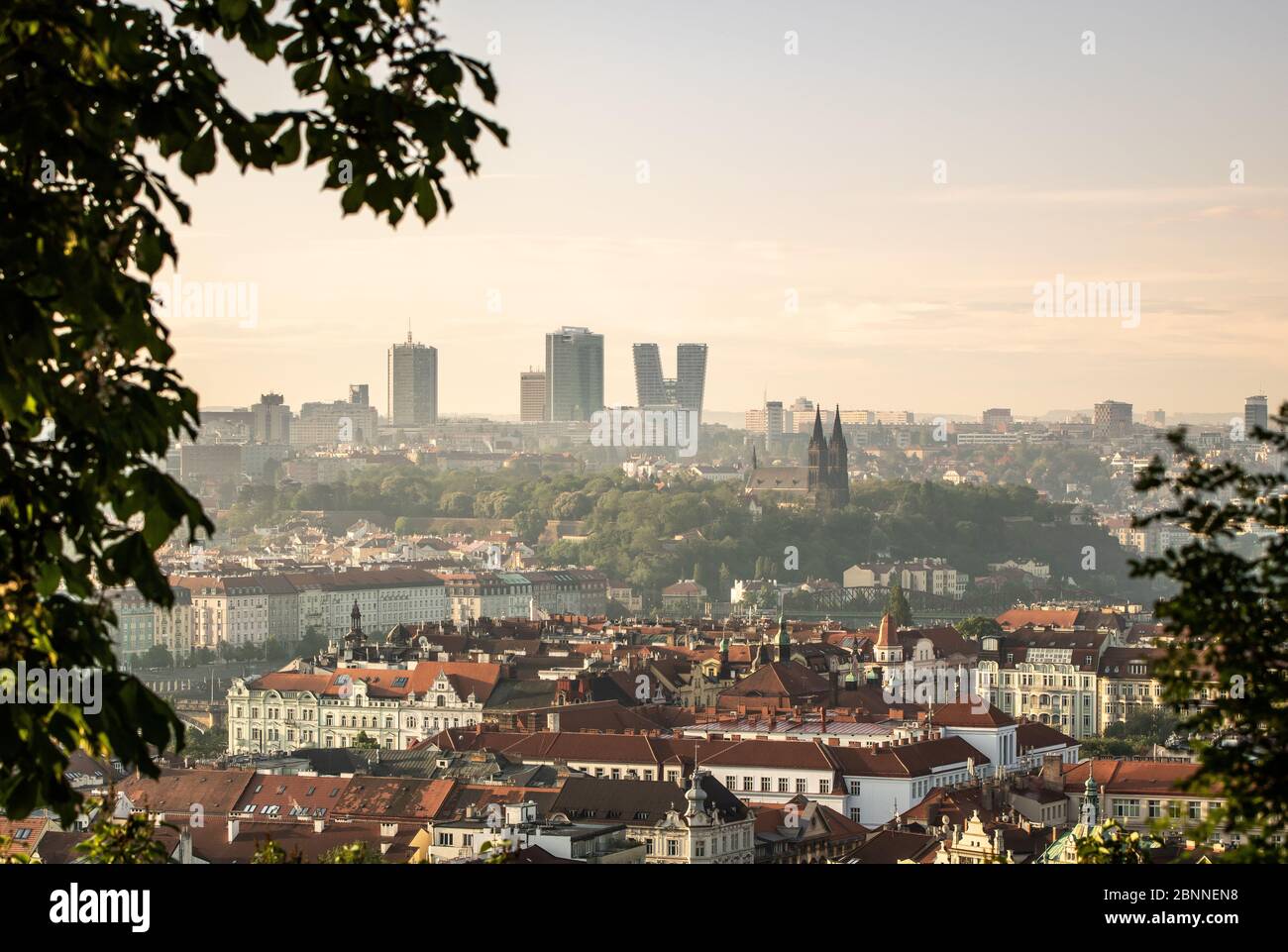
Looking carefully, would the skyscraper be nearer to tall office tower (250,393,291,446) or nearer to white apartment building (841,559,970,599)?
tall office tower (250,393,291,446)

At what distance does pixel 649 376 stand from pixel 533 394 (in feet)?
69.2

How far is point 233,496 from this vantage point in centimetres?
8875

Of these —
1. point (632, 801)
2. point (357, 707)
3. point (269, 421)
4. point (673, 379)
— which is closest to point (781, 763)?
point (632, 801)

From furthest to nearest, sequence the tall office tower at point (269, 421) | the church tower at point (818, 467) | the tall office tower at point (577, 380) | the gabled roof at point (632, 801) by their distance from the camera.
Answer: the tall office tower at point (577, 380)
the tall office tower at point (269, 421)
the church tower at point (818, 467)
the gabled roof at point (632, 801)

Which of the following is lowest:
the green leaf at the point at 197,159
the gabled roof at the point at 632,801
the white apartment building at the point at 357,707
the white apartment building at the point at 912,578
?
the white apartment building at the point at 912,578

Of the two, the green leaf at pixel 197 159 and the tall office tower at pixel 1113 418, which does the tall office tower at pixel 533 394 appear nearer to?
the tall office tower at pixel 1113 418

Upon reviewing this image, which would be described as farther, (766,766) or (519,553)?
(519,553)

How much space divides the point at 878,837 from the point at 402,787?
17.3ft

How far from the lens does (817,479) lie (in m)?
86.2

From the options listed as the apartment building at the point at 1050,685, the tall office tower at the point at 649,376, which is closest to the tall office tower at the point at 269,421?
the tall office tower at the point at 649,376

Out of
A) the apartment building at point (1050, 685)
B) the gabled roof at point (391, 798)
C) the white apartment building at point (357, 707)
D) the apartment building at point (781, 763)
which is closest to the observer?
the gabled roof at point (391, 798)

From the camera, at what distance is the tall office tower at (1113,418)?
109750mm

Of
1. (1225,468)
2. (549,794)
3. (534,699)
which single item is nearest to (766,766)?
(549,794)
